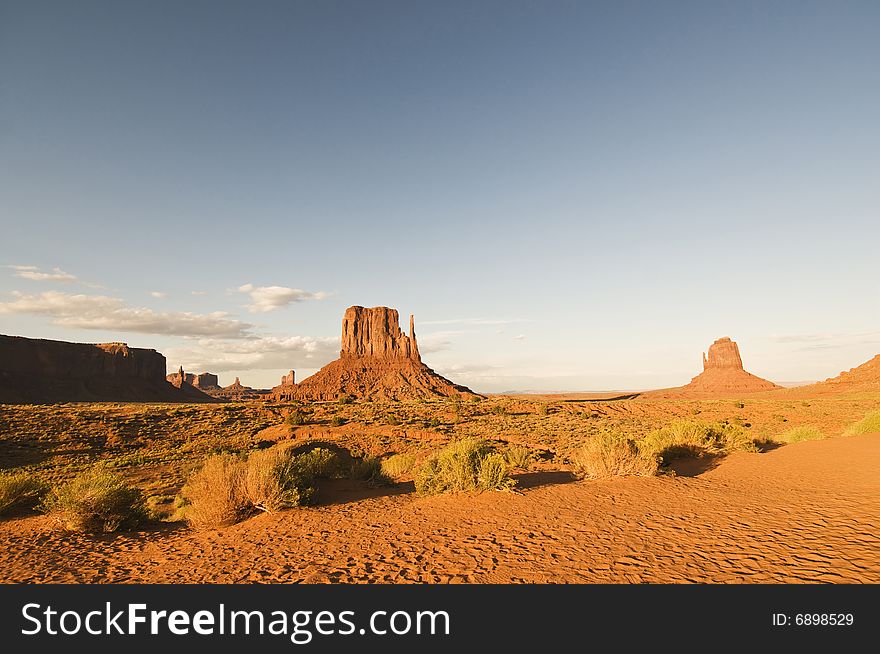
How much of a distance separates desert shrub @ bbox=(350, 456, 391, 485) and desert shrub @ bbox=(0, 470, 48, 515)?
869cm

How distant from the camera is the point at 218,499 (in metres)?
9.37

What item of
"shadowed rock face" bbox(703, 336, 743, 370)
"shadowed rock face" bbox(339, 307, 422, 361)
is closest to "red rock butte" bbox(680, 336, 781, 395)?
"shadowed rock face" bbox(703, 336, 743, 370)

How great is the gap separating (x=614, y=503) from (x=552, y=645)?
614cm

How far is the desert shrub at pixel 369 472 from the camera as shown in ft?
46.4

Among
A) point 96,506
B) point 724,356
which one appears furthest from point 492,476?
point 724,356

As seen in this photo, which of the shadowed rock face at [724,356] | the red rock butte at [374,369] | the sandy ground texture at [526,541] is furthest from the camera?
the shadowed rock face at [724,356]

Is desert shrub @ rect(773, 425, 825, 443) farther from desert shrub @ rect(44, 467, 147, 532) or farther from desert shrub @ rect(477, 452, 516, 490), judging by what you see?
desert shrub @ rect(44, 467, 147, 532)

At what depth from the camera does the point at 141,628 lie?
174 inches

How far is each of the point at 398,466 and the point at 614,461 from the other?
25.8ft

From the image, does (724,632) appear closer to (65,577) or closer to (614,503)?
(614,503)

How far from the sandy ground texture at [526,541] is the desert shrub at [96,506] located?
0.37 m

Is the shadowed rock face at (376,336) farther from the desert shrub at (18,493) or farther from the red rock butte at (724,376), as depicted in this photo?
the desert shrub at (18,493)

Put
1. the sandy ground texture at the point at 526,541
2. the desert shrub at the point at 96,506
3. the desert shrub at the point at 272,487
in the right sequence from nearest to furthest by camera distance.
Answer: the sandy ground texture at the point at 526,541 → the desert shrub at the point at 96,506 → the desert shrub at the point at 272,487

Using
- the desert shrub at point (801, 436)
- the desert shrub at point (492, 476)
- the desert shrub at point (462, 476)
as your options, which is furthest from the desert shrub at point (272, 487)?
the desert shrub at point (801, 436)
